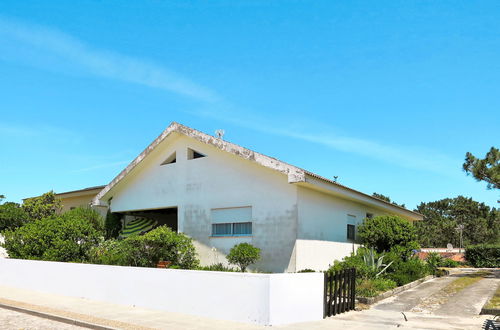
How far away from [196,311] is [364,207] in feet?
39.8

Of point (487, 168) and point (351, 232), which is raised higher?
point (487, 168)

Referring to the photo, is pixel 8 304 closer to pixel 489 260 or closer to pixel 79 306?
pixel 79 306

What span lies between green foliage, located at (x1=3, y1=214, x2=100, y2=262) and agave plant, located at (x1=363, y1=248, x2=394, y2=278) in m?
11.3

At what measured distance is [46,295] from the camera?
15.4 metres

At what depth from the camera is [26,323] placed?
10.7 metres

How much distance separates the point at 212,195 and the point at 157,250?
316 cm

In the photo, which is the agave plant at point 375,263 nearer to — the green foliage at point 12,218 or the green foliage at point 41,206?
the green foliage at point 41,206

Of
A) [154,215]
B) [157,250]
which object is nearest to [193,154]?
[157,250]

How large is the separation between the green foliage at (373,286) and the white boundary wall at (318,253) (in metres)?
1.96

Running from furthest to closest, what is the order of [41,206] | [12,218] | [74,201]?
[74,201], [12,218], [41,206]

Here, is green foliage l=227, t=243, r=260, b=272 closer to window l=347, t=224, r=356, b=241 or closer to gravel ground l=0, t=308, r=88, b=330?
window l=347, t=224, r=356, b=241

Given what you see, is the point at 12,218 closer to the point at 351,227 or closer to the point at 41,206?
the point at 41,206

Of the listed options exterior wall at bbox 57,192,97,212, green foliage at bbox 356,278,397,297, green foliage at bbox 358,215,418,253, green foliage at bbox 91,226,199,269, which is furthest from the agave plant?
exterior wall at bbox 57,192,97,212

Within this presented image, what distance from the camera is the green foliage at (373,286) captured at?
45.3 ft
